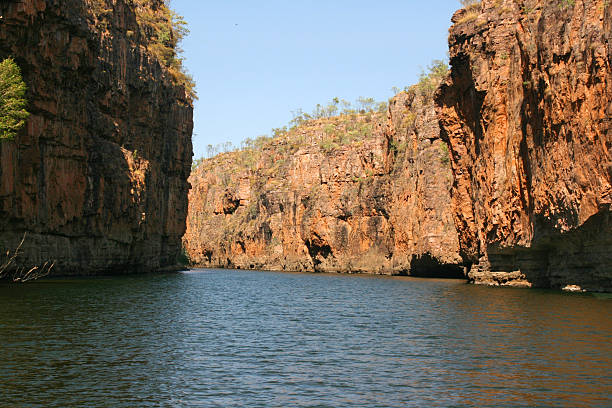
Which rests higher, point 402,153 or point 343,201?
point 402,153

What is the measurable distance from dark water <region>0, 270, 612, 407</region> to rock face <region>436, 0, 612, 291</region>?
6.32 metres

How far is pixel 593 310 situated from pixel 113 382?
23793mm

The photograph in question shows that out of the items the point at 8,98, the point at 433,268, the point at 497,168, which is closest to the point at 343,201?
the point at 433,268

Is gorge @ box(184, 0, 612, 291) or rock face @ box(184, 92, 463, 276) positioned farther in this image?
rock face @ box(184, 92, 463, 276)

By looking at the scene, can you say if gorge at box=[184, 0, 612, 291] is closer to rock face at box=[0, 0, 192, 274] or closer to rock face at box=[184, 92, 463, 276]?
rock face at box=[184, 92, 463, 276]

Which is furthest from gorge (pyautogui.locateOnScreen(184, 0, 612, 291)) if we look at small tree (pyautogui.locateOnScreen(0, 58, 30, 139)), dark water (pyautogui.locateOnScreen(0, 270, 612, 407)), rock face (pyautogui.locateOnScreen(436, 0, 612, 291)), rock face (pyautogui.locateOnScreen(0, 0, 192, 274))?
small tree (pyautogui.locateOnScreen(0, 58, 30, 139))

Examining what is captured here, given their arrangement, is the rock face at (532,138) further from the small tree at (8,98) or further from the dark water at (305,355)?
the small tree at (8,98)

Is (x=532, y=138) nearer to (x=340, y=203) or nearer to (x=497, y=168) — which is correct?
(x=497, y=168)

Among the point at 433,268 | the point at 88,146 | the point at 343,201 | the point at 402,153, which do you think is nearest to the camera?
the point at 88,146

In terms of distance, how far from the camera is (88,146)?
6066 centimetres

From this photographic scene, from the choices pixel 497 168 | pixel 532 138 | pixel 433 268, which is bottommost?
pixel 433 268

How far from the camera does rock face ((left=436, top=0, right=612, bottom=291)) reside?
1492 inches

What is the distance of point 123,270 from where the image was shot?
233 ft

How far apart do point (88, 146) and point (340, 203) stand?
60.5 meters
